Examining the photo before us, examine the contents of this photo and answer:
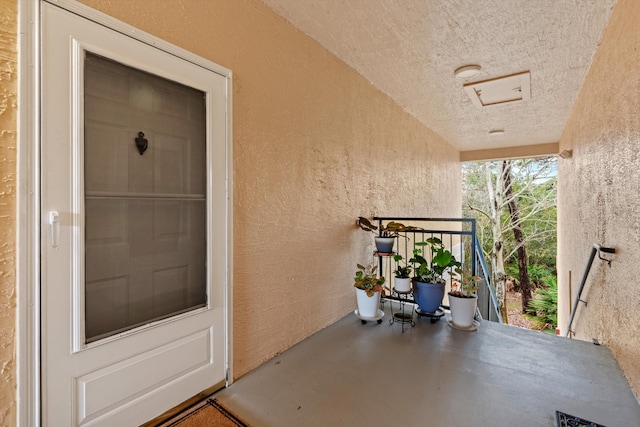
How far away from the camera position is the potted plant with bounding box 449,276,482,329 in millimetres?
2555

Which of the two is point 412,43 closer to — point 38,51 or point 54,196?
point 38,51

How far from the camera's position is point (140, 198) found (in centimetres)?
144

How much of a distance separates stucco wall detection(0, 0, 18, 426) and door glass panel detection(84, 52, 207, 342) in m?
0.22

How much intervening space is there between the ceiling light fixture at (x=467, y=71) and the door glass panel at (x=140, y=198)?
2.52 m

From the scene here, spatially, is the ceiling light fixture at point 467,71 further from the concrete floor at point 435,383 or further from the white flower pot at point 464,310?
the concrete floor at point 435,383

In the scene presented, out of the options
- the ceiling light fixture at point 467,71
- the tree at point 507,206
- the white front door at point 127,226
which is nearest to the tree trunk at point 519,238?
the tree at point 507,206

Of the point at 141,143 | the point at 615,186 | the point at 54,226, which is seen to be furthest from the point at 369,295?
the point at 54,226

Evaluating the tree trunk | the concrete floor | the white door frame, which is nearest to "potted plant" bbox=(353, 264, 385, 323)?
the concrete floor

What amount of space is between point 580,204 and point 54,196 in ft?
15.0

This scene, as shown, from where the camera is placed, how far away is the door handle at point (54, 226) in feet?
3.74

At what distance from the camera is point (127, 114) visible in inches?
54.4

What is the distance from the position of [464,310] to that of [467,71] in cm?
228

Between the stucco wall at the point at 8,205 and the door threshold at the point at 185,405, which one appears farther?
the door threshold at the point at 185,405

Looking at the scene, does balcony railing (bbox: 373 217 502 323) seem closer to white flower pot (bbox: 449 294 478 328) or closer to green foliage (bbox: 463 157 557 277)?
white flower pot (bbox: 449 294 478 328)
